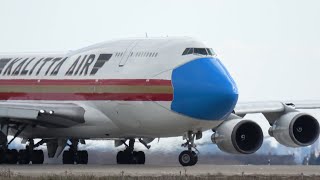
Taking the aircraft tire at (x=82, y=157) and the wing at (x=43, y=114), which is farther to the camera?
the aircraft tire at (x=82, y=157)

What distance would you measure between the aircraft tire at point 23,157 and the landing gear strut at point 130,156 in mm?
3743

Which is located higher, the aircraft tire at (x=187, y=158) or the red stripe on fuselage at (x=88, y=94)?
the red stripe on fuselage at (x=88, y=94)

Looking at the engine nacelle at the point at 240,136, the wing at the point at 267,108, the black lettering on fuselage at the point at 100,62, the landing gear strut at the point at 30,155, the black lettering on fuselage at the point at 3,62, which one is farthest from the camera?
the black lettering on fuselage at the point at 3,62

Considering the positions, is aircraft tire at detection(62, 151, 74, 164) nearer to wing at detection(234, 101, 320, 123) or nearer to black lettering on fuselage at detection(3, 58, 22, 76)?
black lettering on fuselage at detection(3, 58, 22, 76)

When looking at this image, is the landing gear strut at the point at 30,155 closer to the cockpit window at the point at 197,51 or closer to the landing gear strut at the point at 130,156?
the landing gear strut at the point at 130,156

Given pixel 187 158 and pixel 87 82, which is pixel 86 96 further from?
pixel 187 158

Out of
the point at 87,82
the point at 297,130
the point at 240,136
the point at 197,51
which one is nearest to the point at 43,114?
the point at 87,82

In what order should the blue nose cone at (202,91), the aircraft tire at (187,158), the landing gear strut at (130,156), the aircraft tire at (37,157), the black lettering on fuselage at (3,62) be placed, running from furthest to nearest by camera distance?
the black lettering on fuselage at (3,62) < the landing gear strut at (130,156) < the aircraft tire at (37,157) < the aircraft tire at (187,158) < the blue nose cone at (202,91)

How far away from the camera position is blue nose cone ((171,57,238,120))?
39.4 meters

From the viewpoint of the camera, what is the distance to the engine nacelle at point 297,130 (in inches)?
1687

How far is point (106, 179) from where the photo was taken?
102ft

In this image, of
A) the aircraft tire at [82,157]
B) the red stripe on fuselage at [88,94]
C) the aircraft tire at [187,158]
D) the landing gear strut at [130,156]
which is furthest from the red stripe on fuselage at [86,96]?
the landing gear strut at [130,156]

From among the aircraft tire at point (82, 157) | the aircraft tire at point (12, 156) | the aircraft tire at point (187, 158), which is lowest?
the aircraft tire at point (187, 158)

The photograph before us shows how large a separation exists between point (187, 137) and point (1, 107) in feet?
23.4
